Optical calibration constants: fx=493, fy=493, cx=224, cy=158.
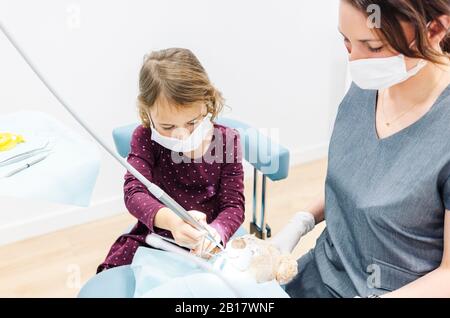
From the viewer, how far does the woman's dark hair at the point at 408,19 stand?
74 cm

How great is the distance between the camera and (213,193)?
115 cm

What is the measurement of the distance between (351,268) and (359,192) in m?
0.15

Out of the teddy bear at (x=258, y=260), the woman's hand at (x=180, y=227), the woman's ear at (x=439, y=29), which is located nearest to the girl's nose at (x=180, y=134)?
the woman's hand at (x=180, y=227)

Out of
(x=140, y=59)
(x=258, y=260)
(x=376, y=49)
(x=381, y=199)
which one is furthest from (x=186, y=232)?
(x=140, y=59)

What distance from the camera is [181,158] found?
1.13 m

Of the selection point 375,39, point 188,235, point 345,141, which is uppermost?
point 375,39

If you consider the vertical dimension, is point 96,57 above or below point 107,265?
above

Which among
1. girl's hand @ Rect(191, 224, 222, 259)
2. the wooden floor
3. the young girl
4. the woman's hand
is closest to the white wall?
the wooden floor

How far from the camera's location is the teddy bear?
0.84 metres

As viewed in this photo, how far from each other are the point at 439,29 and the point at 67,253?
153 cm

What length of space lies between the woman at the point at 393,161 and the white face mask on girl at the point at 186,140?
0.28m
